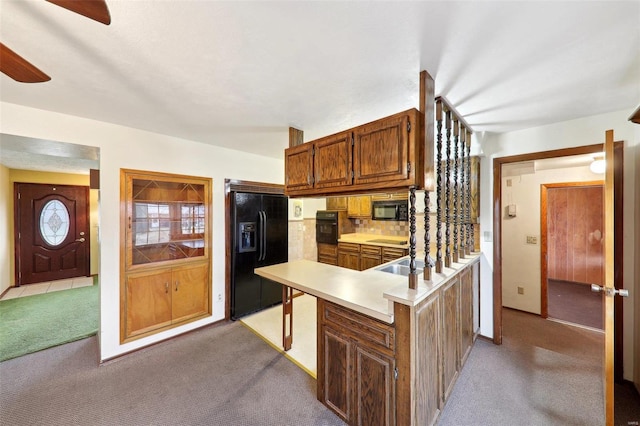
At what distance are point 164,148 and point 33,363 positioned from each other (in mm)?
2588

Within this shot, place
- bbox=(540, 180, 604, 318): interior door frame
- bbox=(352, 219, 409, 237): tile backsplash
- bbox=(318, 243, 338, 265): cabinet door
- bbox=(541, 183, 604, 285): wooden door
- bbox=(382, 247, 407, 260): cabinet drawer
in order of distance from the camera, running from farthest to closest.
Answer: bbox=(318, 243, 338, 265): cabinet door, bbox=(541, 183, 604, 285): wooden door, bbox=(352, 219, 409, 237): tile backsplash, bbox=(382, 247, 407, 260): cabinet drawer, bbox=(540, 180, 604, 318): interior door frame

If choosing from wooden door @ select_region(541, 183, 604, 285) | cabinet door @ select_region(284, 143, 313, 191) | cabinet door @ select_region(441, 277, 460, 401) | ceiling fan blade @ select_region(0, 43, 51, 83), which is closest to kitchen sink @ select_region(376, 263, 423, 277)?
cabinet door @ select_region(441, 277, 460, 401)

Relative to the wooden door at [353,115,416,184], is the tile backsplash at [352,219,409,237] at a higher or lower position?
lower

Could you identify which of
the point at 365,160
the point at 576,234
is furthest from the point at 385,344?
the point at 576,234

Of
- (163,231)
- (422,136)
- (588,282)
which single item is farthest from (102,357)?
(588,282)

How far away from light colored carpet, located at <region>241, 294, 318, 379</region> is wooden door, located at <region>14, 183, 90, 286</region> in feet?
15.1

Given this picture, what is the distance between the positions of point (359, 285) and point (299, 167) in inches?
48.5

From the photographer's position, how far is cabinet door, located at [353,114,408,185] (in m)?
1.55

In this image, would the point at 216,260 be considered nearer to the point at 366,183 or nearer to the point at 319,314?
the point at 319,314

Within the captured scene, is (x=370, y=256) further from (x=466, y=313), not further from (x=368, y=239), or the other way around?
(x=466, y=313)

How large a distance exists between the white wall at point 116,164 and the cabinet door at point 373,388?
2383 millimetres

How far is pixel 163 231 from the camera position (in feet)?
9.88

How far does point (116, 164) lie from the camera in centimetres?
253

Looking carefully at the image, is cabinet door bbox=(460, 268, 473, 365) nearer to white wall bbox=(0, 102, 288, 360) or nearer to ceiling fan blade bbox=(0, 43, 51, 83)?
white wall bbox=(0, 102, 288, 360)
